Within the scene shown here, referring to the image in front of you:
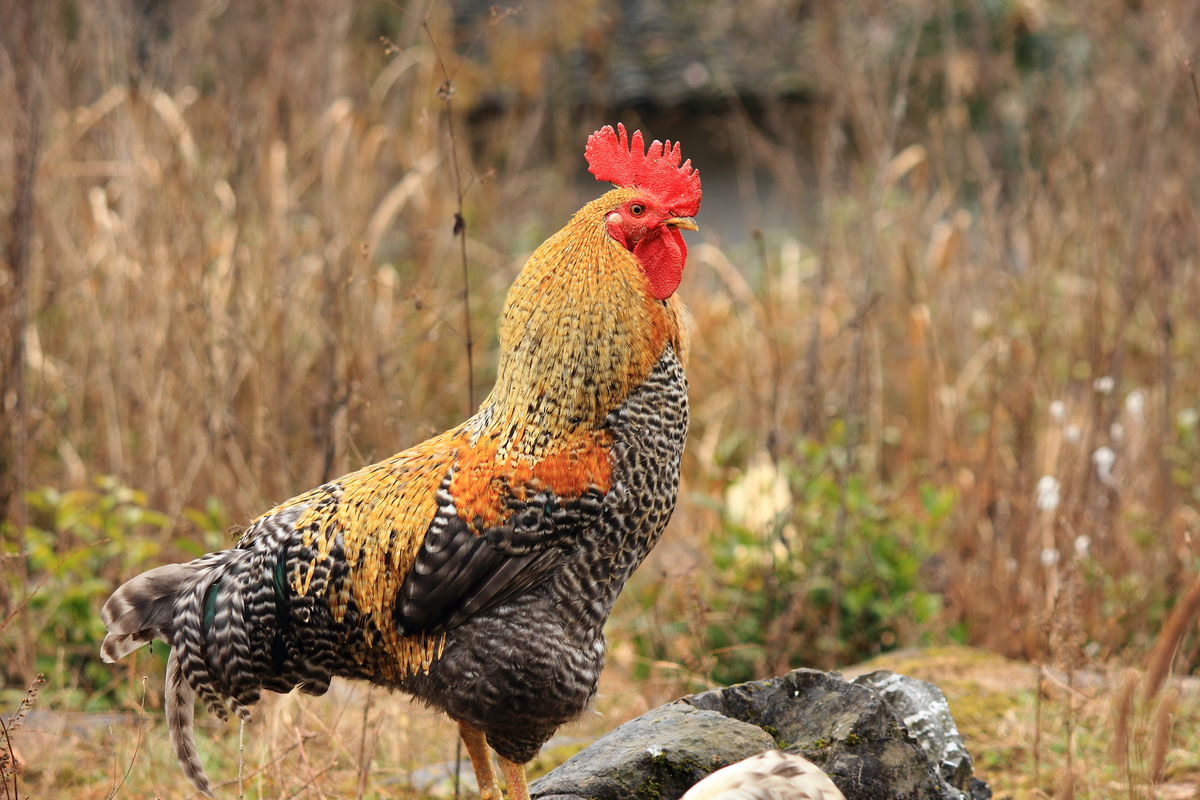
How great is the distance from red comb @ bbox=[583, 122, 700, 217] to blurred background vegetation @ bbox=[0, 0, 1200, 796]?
0.55m

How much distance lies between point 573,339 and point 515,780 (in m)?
1.23

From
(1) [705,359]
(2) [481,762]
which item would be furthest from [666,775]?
(1) [705,359]

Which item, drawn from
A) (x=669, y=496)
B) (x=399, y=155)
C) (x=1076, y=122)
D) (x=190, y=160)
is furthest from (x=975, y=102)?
(x=669, y=496)

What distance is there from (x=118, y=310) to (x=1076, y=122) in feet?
20.2

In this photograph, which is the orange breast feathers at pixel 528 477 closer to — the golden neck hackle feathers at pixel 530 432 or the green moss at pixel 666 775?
the golden neck hackle feathers at pixel 530 432

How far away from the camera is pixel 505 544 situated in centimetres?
259

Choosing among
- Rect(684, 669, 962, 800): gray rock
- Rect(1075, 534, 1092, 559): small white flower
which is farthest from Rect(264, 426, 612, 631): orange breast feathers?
Rect(1075, 534, 1092, 559): small white flower

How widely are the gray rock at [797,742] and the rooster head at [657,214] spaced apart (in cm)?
127

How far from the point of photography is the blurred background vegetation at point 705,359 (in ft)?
15.1

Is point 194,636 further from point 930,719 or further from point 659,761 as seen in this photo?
point 930,719

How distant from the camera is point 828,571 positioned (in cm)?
480

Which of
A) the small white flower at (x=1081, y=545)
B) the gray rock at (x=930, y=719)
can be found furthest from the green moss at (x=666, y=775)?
the small white flower at (x=1081, y=545)

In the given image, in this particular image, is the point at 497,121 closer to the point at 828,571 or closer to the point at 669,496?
the point at 828,571

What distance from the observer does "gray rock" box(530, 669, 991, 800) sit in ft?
9.03
